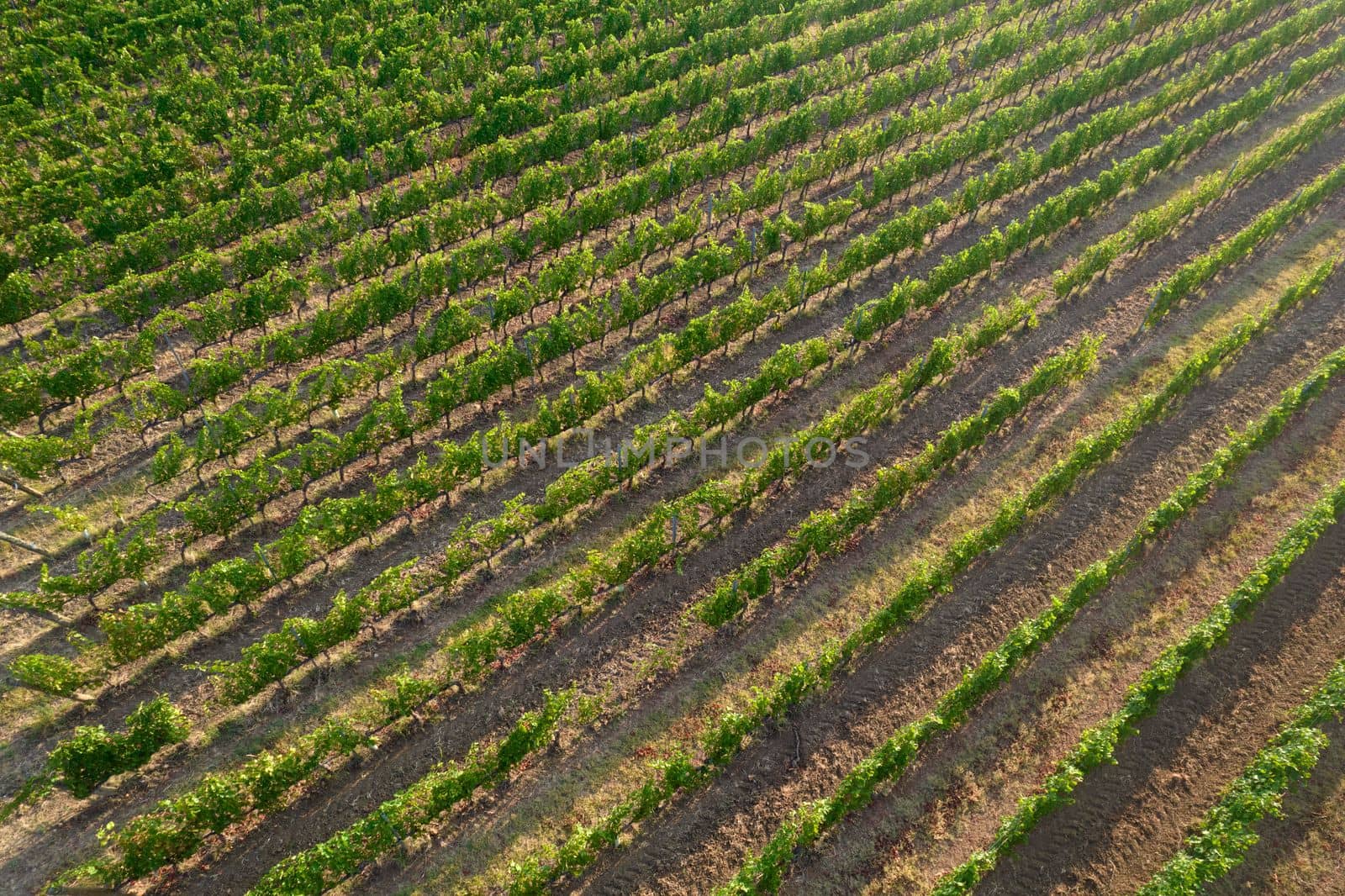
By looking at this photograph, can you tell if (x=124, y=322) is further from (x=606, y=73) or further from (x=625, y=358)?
(x=606, y=73)

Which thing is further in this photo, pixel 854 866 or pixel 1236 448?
pixel 1236 448

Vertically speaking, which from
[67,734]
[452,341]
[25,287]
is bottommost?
[67,734]

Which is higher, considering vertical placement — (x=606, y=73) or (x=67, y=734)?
(x=606, y=73)

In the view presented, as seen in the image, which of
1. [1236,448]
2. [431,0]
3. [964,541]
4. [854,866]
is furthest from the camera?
[431,0]

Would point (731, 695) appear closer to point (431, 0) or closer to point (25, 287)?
point (25, 287)

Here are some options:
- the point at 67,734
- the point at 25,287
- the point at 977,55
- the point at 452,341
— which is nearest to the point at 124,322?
the point at 25,287

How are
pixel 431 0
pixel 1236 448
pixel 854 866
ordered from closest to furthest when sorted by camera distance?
1. pixel 854 866
2. pixel 1236 448
3. pixel 431 0

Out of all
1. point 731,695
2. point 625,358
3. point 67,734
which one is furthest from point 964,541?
point 67,734
